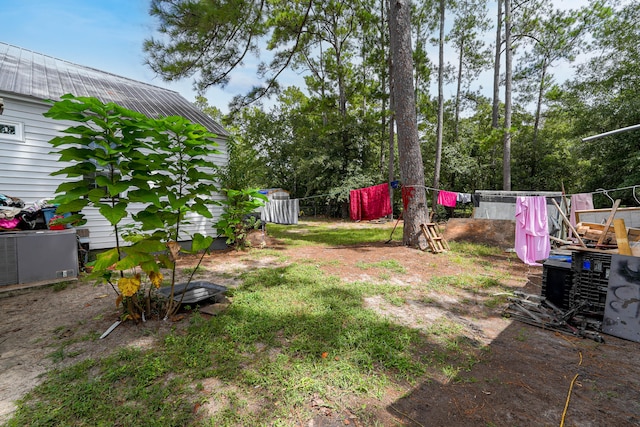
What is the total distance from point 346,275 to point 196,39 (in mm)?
6711

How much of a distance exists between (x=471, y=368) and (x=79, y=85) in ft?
35.2

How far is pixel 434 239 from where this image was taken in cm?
708

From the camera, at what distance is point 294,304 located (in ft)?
12.0

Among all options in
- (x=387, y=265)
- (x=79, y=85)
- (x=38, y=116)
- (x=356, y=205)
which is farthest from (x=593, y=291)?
→ (x=79, y=85)

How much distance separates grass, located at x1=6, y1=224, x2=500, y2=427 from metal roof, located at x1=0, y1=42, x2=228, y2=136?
260 inches

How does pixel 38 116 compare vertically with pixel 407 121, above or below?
below

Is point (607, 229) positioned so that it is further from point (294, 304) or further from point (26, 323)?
point (26, 323)

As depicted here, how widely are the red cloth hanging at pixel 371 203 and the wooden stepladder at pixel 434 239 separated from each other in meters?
1.77

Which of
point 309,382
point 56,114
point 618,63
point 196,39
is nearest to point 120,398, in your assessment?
point 309,382

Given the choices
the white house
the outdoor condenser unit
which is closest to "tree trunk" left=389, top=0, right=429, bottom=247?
the white house

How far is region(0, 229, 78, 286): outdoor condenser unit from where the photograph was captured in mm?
4125

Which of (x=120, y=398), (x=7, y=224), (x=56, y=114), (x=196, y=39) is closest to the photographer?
(x=120, y=398)

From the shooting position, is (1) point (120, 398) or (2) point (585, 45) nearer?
(1) point (120, 398)

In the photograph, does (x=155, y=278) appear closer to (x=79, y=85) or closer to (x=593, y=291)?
(x=593, y=291)
